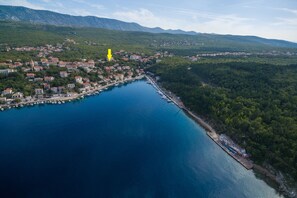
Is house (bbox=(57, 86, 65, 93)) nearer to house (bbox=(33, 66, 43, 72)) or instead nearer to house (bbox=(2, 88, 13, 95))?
house (bbox=(2, 88, 13, 95))

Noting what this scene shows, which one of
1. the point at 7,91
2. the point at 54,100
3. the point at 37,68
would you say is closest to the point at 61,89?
the point at 54,100

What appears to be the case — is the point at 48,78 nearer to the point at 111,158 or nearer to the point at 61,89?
the point at 61,89

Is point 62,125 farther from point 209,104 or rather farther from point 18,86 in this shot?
point 209,104

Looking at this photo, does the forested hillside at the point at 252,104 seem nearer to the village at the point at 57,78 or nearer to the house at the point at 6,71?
the village at the point at 57,78

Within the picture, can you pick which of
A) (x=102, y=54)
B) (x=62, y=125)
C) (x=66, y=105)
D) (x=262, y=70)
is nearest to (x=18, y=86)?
(x=66, y=105)

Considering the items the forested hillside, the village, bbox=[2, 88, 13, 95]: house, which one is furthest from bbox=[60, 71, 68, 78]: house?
the forested hillside

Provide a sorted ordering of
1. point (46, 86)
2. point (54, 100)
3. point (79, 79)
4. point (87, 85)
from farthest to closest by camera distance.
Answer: point (79, 79) → point (87, 85) → point (46, 86) → point (54, 100)
